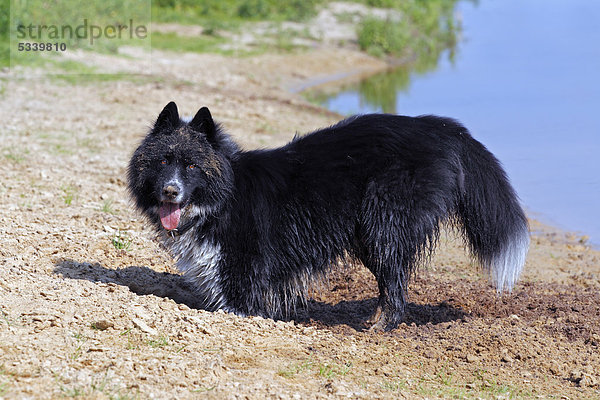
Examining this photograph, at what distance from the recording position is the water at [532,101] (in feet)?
38.5

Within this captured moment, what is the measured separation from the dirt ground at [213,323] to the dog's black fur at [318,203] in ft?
1.31

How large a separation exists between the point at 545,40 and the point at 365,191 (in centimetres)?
2073

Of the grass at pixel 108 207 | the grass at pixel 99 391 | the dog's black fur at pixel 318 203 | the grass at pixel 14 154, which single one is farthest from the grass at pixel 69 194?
the grass at pixel 99 391

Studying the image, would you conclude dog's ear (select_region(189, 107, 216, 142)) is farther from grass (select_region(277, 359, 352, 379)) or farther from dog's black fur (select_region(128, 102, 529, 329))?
grass (select_region(277, 359, 352, 379))

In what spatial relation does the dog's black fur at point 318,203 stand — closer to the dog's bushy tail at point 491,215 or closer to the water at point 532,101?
the dog's bushy tail at point 491,215

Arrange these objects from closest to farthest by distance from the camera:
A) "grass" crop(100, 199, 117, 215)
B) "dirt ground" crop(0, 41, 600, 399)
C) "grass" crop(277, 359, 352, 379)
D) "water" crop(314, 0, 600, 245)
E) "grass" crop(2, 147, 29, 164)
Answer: "dirt ground" crop(0, 41, 600, 399)
"grass" crop(277, 359, 352, 379)
"grass" crop(100, 199, 117, 215)
"grass" crop(2, 147, 29, 164)
"water" crop(314, 0, 600, 245)

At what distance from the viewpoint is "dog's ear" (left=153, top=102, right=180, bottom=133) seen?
5.94m

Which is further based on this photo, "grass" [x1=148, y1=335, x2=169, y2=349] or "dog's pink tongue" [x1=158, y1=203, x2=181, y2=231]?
"dog's pink tongue" [x1=158, y1=203, x2=181, y2=231]

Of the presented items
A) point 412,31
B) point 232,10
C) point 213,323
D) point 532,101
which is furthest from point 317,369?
point 232,10

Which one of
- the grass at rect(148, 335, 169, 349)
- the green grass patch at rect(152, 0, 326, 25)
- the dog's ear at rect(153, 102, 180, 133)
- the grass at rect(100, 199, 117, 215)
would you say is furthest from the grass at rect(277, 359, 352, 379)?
the green grass patch at rect(152, 0, 326, 25)

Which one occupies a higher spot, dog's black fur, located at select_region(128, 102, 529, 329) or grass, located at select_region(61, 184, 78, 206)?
dog's black fur, located at select_region(128, 102, 529, 329)

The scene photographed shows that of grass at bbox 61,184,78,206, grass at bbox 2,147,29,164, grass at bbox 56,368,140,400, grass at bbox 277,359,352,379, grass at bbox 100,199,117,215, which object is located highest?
grass at bbox 56,368,140,400

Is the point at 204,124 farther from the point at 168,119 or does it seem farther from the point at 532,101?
the point at 532,101

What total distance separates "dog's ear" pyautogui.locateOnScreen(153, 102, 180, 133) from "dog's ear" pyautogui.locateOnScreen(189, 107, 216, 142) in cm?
13
